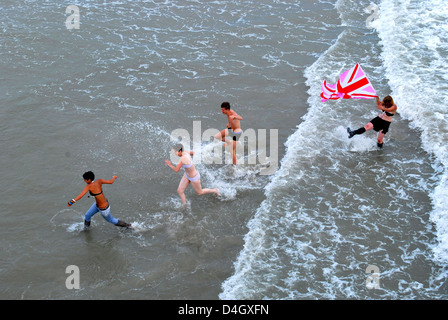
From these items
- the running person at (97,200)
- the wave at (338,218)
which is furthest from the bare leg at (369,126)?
the running person at (97,200)

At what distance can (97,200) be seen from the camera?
916cm

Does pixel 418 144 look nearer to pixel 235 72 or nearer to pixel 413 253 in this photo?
pixel 413 253

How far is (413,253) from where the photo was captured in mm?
9188

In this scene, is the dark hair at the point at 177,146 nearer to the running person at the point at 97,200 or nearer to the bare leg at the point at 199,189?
the bare leg at the point at 199,189

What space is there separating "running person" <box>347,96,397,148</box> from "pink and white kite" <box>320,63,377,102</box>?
408 mm

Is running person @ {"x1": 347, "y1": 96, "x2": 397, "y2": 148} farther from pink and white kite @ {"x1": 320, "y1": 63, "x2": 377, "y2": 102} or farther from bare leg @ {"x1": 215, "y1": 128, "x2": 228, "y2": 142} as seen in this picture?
bare leg @ {"x1": 215, "y1": 128, "x2": 228, "y2": 142}

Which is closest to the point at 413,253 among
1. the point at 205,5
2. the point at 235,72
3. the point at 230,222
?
the point at 230,222

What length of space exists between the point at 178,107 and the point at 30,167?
15.7 ft

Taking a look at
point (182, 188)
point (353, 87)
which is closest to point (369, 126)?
point (353, 87)

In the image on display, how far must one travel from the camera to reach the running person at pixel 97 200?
9.04 m

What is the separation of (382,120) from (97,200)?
763 centimetres

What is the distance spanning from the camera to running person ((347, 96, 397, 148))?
11.8 meters

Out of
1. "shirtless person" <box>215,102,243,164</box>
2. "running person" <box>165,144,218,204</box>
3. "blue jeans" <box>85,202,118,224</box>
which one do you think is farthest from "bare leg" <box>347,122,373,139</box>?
"blue jeans" <box>85,202,118,224</box>
